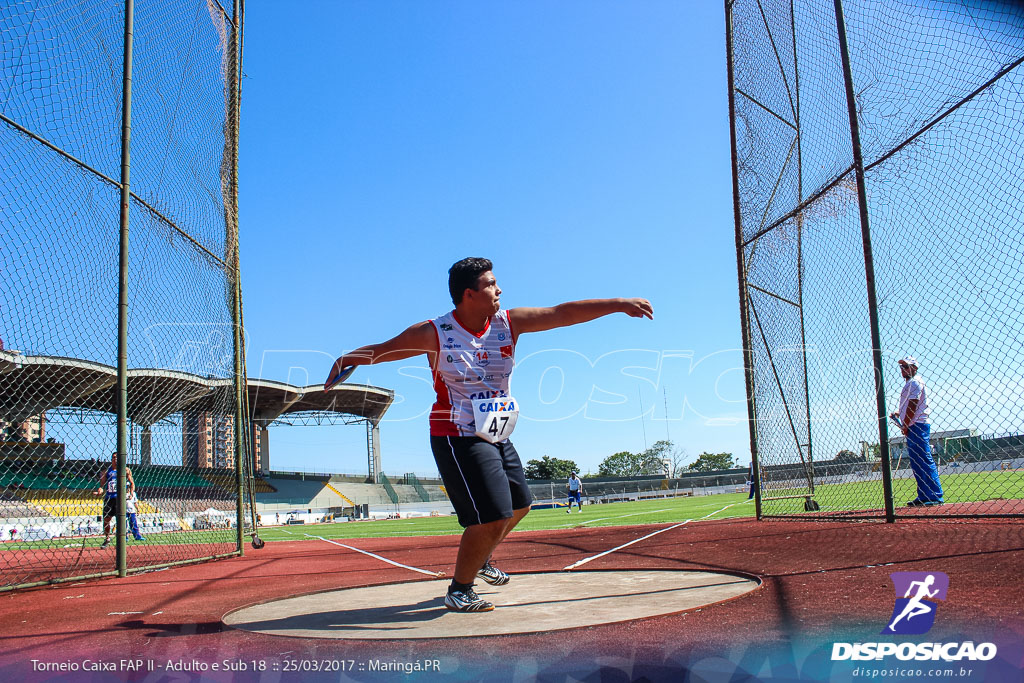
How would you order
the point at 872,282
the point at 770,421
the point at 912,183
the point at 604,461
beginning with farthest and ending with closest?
the point at 604,461 → the point at 770,421 → the point at 872,282 → the point at 912,183

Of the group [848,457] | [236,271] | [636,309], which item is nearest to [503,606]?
[636,309]

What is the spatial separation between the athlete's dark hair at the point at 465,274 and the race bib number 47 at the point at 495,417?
24.5 inches

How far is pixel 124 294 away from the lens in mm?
6027

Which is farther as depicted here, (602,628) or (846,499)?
(846,499)

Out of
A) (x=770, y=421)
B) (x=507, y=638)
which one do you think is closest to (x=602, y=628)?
(x=507, y=638)

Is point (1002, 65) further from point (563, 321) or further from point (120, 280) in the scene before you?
point (120, 280)

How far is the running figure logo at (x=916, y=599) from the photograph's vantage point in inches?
99.7

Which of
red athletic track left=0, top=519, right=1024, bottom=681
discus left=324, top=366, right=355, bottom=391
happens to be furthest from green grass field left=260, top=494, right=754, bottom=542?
discus left=324, top=366, right=355, bottom=391

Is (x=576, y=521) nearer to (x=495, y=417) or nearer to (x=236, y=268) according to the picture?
(x=236, y=268)

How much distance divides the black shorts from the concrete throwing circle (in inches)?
19.7

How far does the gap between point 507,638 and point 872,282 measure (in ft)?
16.3

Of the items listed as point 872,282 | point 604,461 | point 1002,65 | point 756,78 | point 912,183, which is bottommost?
point 604,461

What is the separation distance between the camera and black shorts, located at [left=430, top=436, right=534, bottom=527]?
3.65 meters

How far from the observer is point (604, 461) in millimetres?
112062
